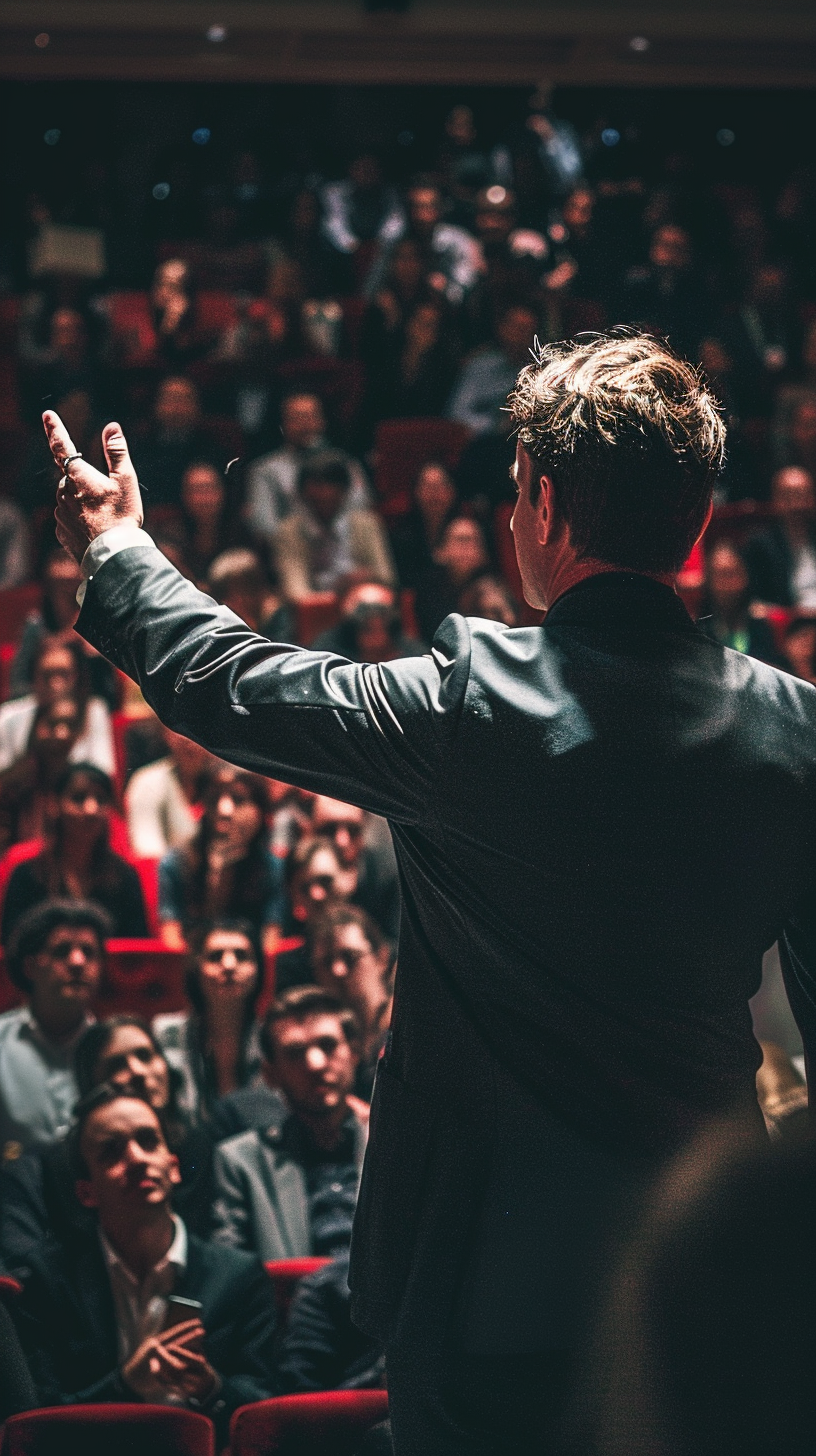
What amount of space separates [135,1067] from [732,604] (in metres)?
1.42

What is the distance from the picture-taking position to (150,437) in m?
2.47

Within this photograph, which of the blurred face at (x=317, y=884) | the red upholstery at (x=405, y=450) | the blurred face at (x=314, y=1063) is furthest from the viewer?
the red upholstery at (x=405, y=450)

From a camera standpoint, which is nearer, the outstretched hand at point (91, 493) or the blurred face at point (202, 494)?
the outstretched hand at point (91, 493)

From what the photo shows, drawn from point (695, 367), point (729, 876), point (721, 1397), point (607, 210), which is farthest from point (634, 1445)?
point (607, 210)

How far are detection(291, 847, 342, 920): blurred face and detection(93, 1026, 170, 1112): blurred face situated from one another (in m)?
0.44

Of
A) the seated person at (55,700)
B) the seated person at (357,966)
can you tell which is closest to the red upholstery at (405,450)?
the seated person at (55,700)

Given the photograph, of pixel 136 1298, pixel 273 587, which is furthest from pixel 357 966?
pixel 273 587

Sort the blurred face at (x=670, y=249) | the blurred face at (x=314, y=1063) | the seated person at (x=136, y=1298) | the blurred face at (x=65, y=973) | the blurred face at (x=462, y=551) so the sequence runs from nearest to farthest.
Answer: the seated person at (x=136, y=1298) < the blurred face at (x=314, y=1063) < the blurred face at (x=65, y=973) < the blurred face at (x=462, y=551) < the blurred face at (x=670, y=249)

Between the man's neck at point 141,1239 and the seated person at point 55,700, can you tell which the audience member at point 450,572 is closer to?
the seated person at point 55,700

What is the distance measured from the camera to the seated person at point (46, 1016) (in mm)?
1573

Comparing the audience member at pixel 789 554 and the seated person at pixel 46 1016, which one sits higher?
the audience member at pixel 789 554

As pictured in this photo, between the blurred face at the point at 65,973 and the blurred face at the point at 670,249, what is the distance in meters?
2.18

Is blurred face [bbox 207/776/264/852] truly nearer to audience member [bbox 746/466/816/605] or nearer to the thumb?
audience member [bbox 746/466/816/605]

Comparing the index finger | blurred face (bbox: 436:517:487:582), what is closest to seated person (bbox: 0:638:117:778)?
blurred face (bbox: 436:517:487:582)
